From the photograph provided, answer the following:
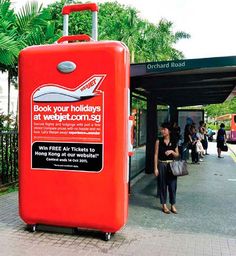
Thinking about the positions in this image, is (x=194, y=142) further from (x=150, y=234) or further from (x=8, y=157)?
(x=150, y=234)

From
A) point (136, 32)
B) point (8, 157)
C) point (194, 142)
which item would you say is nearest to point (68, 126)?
point (8, 157)

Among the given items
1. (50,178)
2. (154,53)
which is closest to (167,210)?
(50,178)

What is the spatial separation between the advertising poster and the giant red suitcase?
0.01 meters

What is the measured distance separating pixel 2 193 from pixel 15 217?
2.26 m

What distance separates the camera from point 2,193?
8781 mm

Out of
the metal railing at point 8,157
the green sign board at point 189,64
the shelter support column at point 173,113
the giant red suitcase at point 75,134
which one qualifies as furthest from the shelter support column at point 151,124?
the giant red suitcase at point 75,134

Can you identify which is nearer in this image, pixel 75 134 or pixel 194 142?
pixel 75 134

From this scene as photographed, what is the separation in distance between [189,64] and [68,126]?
7.43 ft

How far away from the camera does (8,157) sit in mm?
9336

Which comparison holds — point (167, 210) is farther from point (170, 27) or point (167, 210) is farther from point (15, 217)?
point (170, 27)

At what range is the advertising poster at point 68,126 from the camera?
5.37 m

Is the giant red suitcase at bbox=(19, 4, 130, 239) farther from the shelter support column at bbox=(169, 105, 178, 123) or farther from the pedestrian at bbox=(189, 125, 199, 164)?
the shelter support column at bbox=(169, 105, 178, 123)

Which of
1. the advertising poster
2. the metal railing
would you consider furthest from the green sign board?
the metal railing

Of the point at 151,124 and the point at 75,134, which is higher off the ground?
the point at 151,124
